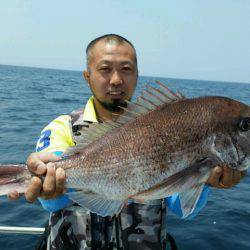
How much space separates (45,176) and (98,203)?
494mm

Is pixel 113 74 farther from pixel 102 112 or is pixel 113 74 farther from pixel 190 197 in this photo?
pixel 190 197

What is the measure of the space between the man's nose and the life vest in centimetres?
51

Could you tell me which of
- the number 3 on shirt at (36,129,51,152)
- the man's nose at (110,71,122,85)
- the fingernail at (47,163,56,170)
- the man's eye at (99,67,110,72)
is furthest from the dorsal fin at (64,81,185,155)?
the man's eye at (99,67,110,72)

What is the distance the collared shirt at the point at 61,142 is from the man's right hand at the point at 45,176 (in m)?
0.45

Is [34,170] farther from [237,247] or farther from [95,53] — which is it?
[237,247]

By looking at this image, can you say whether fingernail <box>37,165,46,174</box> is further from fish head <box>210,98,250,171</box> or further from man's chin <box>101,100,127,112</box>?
fish head <box>210,98,250,171</box>

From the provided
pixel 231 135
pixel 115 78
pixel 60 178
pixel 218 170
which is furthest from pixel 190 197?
pixel 115 78

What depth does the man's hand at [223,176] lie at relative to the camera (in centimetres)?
349

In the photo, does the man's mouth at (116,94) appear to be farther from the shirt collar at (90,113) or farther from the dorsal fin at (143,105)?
the dorsal fin at (143,105)

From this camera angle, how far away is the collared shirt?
4102 mm

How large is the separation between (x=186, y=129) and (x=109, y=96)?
3.92ft

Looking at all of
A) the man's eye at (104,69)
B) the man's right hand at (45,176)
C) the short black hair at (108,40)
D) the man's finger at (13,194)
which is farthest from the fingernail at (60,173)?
the short black hair at (108,40)

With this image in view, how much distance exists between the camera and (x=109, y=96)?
4395 millimetres

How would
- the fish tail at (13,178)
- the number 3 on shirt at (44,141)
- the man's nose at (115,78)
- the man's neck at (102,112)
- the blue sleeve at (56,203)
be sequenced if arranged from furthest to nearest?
the man's neck at (102,112) < the man's nose at (115,78) < the number 3 on shirt at (44,141) < the blue sleeve at (56,203) < the fish tail at (13,178)
